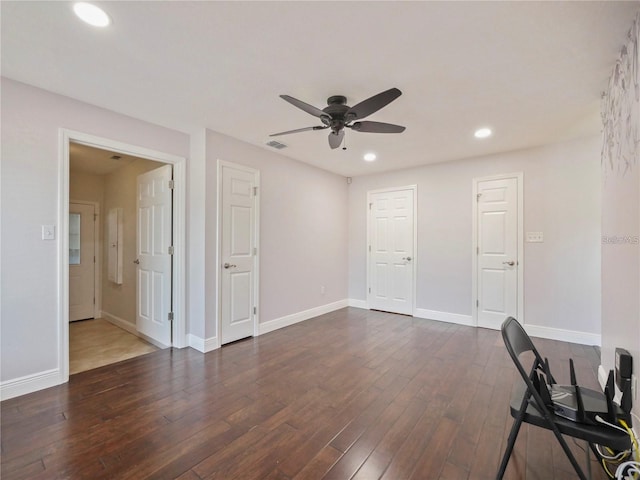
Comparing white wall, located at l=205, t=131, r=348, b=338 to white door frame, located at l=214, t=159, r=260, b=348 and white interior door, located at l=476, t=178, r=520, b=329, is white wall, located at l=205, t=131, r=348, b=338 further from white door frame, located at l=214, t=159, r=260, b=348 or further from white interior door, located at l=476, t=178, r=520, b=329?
white interior door, located at l=476, t=178, r=520, b=329

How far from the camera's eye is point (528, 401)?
1468mm

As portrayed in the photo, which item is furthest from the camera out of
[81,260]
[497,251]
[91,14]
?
[81,260]

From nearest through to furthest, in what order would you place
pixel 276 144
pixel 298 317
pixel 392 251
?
pixel 276 144
pixel 298 317
pixel 392 251

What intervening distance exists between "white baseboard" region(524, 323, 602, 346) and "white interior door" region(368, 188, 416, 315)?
1663 millimetres

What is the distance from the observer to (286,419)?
2.06 m

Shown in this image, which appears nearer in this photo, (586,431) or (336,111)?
(586,431)

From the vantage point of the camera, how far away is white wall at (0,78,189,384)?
2291 millimetres

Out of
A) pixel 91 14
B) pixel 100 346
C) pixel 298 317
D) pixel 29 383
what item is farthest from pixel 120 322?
pixel 91 14

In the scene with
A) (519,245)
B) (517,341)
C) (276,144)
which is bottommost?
(517,341)

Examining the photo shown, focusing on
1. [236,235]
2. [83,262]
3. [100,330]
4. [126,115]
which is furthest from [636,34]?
[83,262]

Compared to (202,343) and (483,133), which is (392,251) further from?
(202,343)

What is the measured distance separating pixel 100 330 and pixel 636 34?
19.7 ft

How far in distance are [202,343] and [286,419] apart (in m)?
1.67

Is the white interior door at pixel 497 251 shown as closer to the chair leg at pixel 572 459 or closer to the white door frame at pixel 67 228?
the chair leg at pixel 572 459
